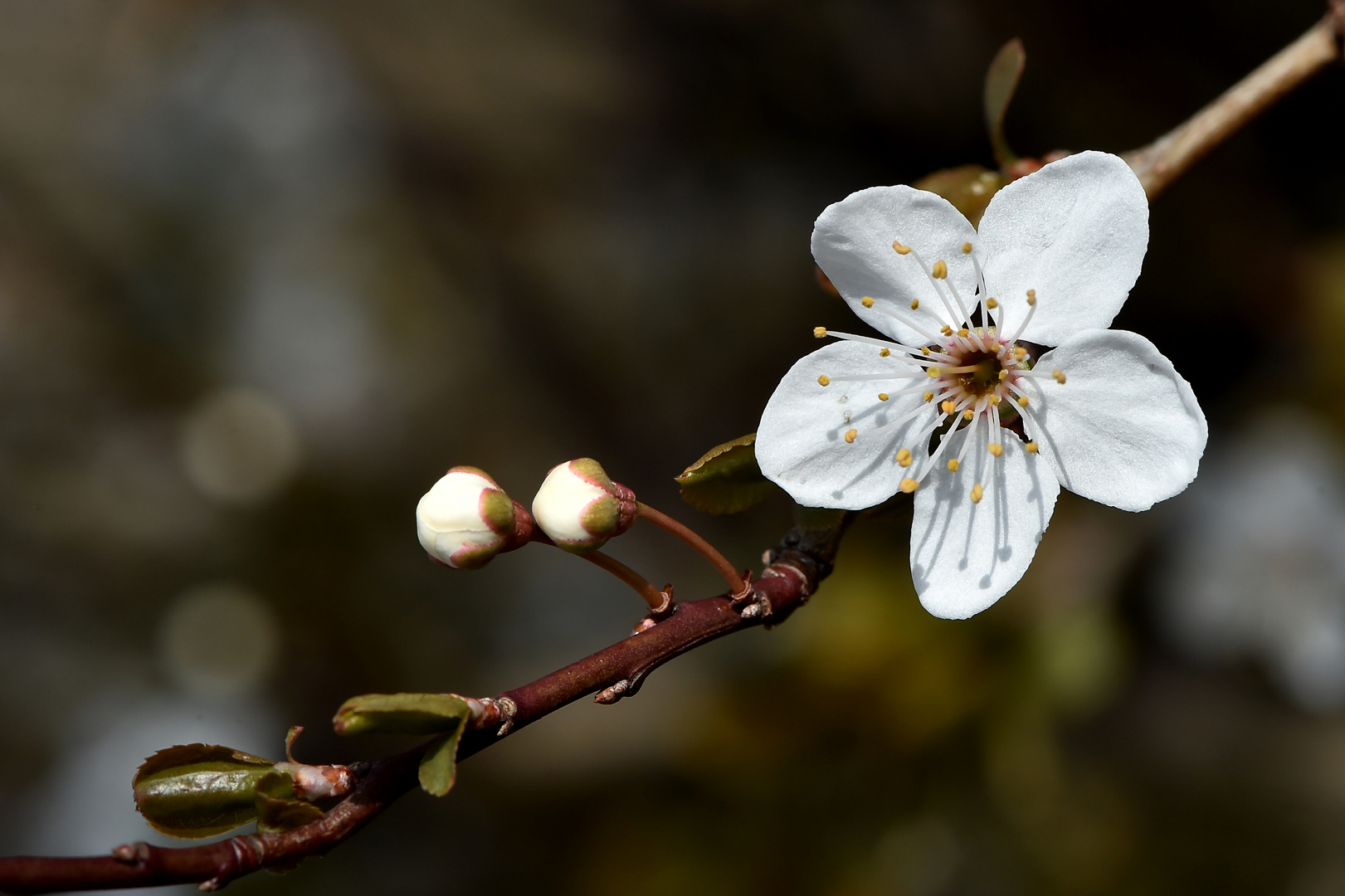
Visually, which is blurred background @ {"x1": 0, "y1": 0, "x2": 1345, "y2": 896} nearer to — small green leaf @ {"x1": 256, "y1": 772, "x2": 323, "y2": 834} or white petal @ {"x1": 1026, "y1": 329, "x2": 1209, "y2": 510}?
white petal @ {"x1": 1026, "y1": 329, "x2": 1209, "y2": 510}

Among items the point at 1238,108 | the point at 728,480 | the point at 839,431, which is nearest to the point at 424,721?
the point at 728,480

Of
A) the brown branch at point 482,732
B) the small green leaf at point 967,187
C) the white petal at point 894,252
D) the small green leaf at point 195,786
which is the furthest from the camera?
the small green leaf at point 967,187

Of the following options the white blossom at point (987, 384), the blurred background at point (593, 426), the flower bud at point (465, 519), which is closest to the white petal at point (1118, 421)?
the white blossom at point (987, 384)

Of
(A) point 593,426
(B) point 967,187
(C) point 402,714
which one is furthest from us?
(A) point 593,426

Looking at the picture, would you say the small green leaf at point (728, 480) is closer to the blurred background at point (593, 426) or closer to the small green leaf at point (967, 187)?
the small green leaf at point (967, 187)

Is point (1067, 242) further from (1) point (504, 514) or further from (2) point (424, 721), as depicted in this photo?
(2) point (424, 721)

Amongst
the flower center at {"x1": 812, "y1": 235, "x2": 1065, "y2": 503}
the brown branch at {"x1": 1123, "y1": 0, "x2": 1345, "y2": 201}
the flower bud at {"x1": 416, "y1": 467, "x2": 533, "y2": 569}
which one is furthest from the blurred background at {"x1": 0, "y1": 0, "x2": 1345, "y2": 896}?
the flower bud at {"x1": 416, "y1": 467, "x2": 533, "y2": 569}
